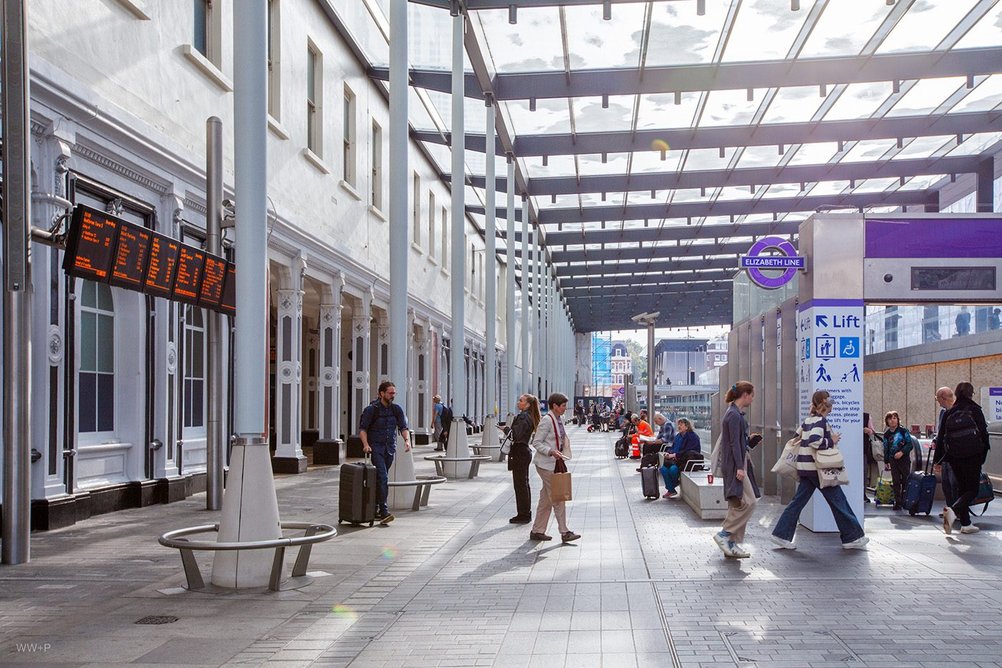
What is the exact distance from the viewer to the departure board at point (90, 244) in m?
9.73

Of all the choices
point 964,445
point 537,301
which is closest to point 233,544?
point 964,445

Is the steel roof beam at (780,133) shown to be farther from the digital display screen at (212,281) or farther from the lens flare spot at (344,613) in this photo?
the lens flare spot at (344,613)

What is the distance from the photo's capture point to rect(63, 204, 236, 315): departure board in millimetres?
9828

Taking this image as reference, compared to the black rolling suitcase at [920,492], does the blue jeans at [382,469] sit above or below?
above

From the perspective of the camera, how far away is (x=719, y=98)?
25219 mm

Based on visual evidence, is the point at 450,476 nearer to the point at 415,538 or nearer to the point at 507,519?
the point at 507,519

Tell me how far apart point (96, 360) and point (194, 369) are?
113 inches

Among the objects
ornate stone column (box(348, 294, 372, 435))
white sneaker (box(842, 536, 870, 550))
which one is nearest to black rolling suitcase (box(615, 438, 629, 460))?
ornate stone column (box(348, 294, 372, 435))

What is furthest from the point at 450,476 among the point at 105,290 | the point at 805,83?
the point at 805,83

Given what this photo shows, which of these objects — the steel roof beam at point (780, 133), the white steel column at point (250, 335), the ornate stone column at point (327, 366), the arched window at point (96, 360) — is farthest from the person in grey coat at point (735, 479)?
the steel roof beam at point (780, 133)

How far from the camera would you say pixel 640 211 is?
39.1 meters

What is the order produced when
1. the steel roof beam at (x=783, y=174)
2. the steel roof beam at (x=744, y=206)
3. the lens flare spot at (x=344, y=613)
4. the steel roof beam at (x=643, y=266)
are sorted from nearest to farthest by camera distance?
1. the lens flare spot at (x=344, y=613)
2. the steel roof beam at (x=783, y=174)
3. the steel roof beam at (x=744, y=206)
4. the steel roof beam at (x=643, y=266)

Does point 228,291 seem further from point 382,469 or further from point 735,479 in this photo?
point 735,479

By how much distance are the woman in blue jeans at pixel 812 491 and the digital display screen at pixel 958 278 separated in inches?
106
